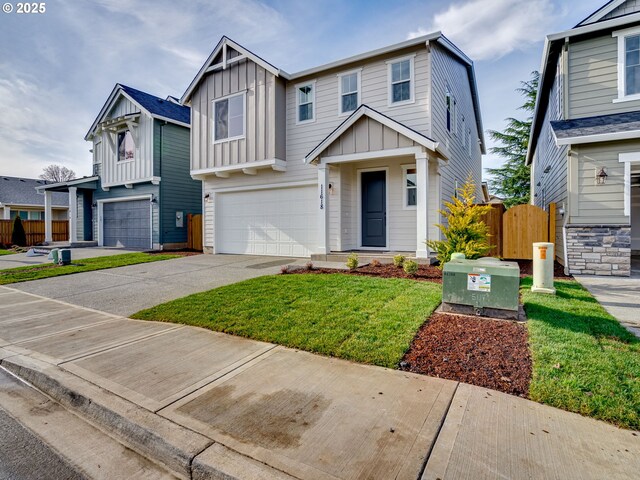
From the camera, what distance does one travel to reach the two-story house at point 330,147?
940cm

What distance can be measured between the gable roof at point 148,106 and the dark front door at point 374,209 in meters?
10.1

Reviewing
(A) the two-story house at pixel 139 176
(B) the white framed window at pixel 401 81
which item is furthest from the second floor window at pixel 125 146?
(B) the white framed window at pixel 401 81

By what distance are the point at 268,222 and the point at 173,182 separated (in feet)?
20.9

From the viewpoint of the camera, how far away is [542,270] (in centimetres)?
560

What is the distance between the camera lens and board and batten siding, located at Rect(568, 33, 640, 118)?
8195 mm

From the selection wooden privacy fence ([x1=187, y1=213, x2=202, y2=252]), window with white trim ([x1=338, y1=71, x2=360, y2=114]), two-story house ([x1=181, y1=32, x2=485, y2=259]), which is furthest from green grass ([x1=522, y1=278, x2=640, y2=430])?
wooden privacy fence ([x1=187, y1=213, x2=202, y2=252])

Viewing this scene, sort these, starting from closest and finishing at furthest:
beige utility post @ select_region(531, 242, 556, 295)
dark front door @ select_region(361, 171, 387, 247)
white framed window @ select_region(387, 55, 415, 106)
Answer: beige utility post @ select_region(531, 242, 556, 295), white framed window @ select_region(387, 55, 415, 106), dark front door @ select_region(361, 171, 387, 247)

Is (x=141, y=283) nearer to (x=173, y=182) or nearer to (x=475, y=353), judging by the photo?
(x=475, y=353)

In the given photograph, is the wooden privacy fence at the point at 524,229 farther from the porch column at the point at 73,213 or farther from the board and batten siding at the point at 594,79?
the porch column at the point at 73,213

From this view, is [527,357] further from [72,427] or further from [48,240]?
[48,240]

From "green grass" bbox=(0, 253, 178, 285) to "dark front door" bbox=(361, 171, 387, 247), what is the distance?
7.05 m

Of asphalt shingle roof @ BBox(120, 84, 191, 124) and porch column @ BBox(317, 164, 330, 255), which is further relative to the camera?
asphalt shingle roof @ BBox(120, 84, 191, 124)

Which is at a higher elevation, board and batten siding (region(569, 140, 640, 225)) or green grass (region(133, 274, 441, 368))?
board and batten siding (region(569, 140, 640, 225))

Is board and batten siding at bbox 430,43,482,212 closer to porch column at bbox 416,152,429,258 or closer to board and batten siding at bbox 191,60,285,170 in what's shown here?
porch column at bbox 416,152,429,258
